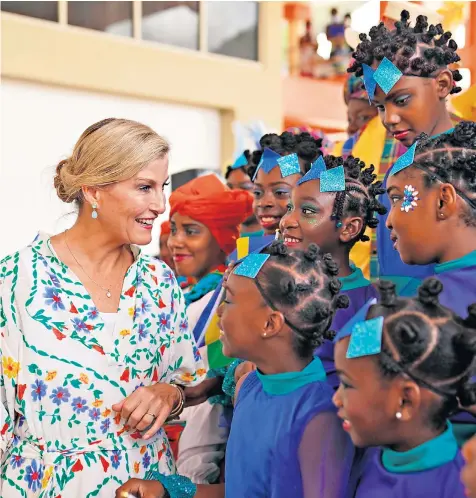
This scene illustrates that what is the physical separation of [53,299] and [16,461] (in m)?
0.44

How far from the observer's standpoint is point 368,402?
159cm

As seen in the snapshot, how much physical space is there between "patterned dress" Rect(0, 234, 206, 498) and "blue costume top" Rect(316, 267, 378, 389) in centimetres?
53

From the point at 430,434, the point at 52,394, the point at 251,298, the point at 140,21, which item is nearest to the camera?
the point at 430,434

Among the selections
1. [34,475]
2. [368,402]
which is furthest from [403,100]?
[34,475]

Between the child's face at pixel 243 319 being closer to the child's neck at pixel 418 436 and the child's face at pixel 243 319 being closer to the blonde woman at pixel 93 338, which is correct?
the blonde woman at pixel 93 338

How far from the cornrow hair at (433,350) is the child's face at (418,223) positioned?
48 cm

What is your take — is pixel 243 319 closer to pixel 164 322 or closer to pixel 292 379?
pixel 292 379

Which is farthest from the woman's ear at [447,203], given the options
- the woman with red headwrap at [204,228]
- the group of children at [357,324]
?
the woman with red headwrap at [204,228]

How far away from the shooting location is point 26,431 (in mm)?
2234

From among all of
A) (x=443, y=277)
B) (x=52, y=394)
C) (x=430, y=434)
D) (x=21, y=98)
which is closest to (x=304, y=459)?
(x=430, y=434)

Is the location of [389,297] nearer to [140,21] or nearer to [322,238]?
[322,238]

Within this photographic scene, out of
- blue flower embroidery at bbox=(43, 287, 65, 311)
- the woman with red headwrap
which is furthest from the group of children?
blue flower embroidery at bbox=(43, 287, 65, 311)

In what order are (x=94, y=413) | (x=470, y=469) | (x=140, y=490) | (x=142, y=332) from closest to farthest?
(x=470, y=469) → (x=140, y=490) → (x=94, y=413) → (x=142, y=332)

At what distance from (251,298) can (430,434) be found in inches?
22.6
